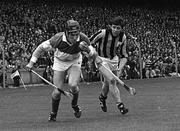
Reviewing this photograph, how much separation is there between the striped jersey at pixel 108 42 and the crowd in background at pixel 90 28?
1529 centimetres

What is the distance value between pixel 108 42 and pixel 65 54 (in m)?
1.93

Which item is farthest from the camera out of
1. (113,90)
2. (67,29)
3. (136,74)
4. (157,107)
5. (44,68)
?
(136,74)

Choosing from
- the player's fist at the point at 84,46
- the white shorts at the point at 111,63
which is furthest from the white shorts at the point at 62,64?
the white shorts at the point at 111,63

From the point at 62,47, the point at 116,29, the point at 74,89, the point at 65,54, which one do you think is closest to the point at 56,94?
the point at 74,89

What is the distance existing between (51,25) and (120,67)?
2514 centimetres

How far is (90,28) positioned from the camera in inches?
1692

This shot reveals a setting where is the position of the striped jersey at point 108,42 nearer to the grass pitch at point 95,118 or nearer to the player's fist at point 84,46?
the player's fist at point 84,46

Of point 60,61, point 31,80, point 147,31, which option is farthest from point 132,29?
point 60,61

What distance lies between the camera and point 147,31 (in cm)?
4728

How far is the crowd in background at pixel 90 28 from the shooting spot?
34.3 meters

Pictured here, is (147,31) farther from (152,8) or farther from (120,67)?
(120,67)

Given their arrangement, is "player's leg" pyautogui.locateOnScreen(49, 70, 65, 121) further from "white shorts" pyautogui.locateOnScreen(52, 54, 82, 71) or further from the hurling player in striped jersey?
the hurling player in striped jersey

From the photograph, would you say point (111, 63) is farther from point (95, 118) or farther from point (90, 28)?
point (90, 28)

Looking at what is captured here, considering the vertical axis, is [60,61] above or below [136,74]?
above
